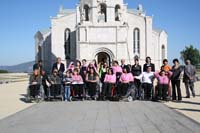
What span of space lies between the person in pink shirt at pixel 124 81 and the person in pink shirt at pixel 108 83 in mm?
358

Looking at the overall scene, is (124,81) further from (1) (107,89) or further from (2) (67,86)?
(2) (67,86)

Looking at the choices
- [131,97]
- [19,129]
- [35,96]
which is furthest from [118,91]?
[19,129]

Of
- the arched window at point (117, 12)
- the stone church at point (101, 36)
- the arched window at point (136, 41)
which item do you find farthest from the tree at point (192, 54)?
the arched window at point (117, 12)

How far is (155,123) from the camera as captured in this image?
934cm

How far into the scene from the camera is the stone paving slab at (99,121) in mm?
8500

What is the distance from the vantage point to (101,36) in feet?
134

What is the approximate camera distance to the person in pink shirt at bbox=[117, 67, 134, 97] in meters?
16.1

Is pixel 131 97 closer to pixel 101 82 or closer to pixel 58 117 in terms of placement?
pixel 101 82

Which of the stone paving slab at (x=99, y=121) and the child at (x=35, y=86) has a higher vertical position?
A: the child at (x=35, y=86)

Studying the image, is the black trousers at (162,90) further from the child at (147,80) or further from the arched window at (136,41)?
the arched window at (136,41)

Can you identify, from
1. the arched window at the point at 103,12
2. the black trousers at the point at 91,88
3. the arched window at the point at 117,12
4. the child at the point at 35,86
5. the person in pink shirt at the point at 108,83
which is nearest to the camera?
the child at the point at 35,86

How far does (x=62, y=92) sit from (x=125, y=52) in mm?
24902

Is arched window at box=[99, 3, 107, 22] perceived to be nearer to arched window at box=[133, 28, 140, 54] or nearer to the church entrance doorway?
the church entrance doorway

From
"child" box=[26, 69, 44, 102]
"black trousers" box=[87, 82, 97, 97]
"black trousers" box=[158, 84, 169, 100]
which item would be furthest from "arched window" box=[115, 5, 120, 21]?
"black trousers" box=[158, 84, 169, 100]
